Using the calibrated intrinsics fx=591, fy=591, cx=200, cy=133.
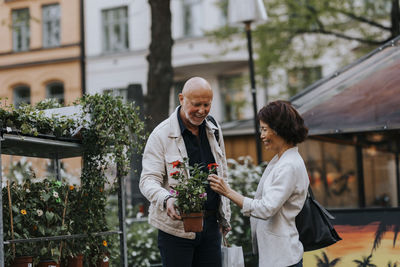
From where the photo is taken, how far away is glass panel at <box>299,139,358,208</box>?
17.5 meters

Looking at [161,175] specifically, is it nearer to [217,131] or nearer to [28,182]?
[217,131]

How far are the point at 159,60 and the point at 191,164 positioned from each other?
6.85 m

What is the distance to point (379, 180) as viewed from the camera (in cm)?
1747

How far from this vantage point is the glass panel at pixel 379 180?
16.5 meters

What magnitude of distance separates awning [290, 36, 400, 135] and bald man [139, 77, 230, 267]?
320 centimetres

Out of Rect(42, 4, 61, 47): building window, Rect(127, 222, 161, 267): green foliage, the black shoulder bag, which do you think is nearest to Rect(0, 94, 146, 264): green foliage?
the black shoulder bag

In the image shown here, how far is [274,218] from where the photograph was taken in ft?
12.5

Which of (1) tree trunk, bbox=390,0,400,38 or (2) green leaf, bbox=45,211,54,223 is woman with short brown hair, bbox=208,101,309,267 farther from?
(1) tree trunk, bbox=390,0,400,38

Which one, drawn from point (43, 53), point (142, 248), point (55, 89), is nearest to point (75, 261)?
point (142, 248)

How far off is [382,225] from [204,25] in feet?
57.3

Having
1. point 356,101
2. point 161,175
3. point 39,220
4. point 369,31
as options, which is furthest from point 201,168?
point 369,31

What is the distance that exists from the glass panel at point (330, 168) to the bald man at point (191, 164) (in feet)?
44.4

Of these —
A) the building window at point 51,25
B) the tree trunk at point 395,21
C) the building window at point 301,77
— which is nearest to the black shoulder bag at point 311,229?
the tree trunk at point 395,21

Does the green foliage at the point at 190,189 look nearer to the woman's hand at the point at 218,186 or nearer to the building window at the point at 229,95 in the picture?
the woman's hand at the point at 218,186
